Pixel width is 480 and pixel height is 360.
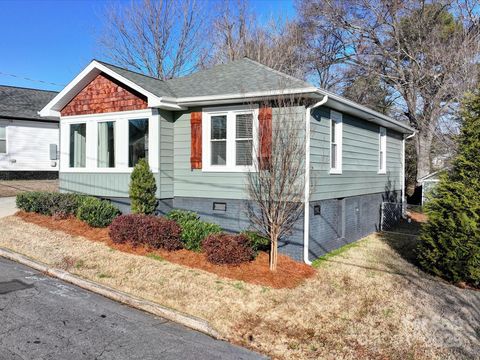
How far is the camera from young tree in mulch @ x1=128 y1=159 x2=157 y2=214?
9.75 meters

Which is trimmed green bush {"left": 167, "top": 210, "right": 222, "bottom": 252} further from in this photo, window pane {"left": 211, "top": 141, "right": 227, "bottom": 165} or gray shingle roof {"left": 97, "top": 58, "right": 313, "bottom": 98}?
gray shingle roof {"left": 97, "top": 58, "right": 313, "bottom": 98}

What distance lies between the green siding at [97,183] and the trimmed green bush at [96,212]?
1.83 ft

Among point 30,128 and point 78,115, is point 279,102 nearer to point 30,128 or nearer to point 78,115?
point 78,115

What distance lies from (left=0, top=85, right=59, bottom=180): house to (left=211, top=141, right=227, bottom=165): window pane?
45.5 feet

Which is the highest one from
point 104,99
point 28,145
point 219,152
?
point 104,99

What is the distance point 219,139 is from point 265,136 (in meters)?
1.88

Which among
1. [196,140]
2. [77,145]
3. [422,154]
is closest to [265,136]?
[196,140]

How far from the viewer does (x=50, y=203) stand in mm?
11102

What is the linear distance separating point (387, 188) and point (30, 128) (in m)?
18.4

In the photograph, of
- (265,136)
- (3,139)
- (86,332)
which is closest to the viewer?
(86,332)

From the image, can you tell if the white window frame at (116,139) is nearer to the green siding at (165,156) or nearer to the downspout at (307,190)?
the green siding at (165,156)

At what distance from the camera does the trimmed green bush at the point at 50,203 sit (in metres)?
Result: 10.8

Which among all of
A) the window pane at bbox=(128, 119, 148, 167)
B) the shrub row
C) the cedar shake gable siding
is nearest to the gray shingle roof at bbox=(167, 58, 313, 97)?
the cedar shake gable siding

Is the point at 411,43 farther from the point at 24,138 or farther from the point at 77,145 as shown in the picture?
the point at 24,138
